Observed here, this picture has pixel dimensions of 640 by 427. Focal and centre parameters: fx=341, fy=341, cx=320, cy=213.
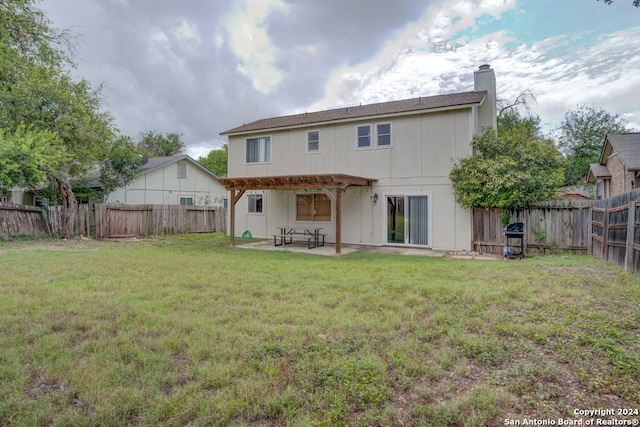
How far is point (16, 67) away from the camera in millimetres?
10211

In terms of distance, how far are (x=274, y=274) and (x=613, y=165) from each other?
2008 cm

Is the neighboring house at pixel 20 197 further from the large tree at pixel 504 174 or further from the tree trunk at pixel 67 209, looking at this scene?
the large tree at pixel 504 174

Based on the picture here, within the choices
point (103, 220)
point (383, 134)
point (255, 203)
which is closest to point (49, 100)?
point (103, 220)

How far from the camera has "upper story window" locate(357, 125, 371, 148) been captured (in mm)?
12742

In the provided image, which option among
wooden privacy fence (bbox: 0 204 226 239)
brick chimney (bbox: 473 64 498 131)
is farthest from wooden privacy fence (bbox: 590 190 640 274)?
wooden privacy fence (bbox: 0 204 226 239)

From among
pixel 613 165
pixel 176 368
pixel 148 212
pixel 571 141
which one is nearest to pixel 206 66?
pixel 148 212

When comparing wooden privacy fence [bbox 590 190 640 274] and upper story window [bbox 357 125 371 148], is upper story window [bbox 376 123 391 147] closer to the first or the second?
upper story window [bbox 357 125 371 148]

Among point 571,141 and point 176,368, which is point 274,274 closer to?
point 176,368

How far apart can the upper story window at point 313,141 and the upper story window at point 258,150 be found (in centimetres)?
199

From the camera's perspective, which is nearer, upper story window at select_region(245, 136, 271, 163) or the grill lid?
the grill lid

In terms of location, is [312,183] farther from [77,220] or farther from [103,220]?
[77,220]

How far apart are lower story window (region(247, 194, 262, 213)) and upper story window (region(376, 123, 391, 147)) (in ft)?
18.7

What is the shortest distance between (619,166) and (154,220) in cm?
2324

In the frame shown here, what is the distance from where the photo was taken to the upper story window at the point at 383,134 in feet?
40.5
